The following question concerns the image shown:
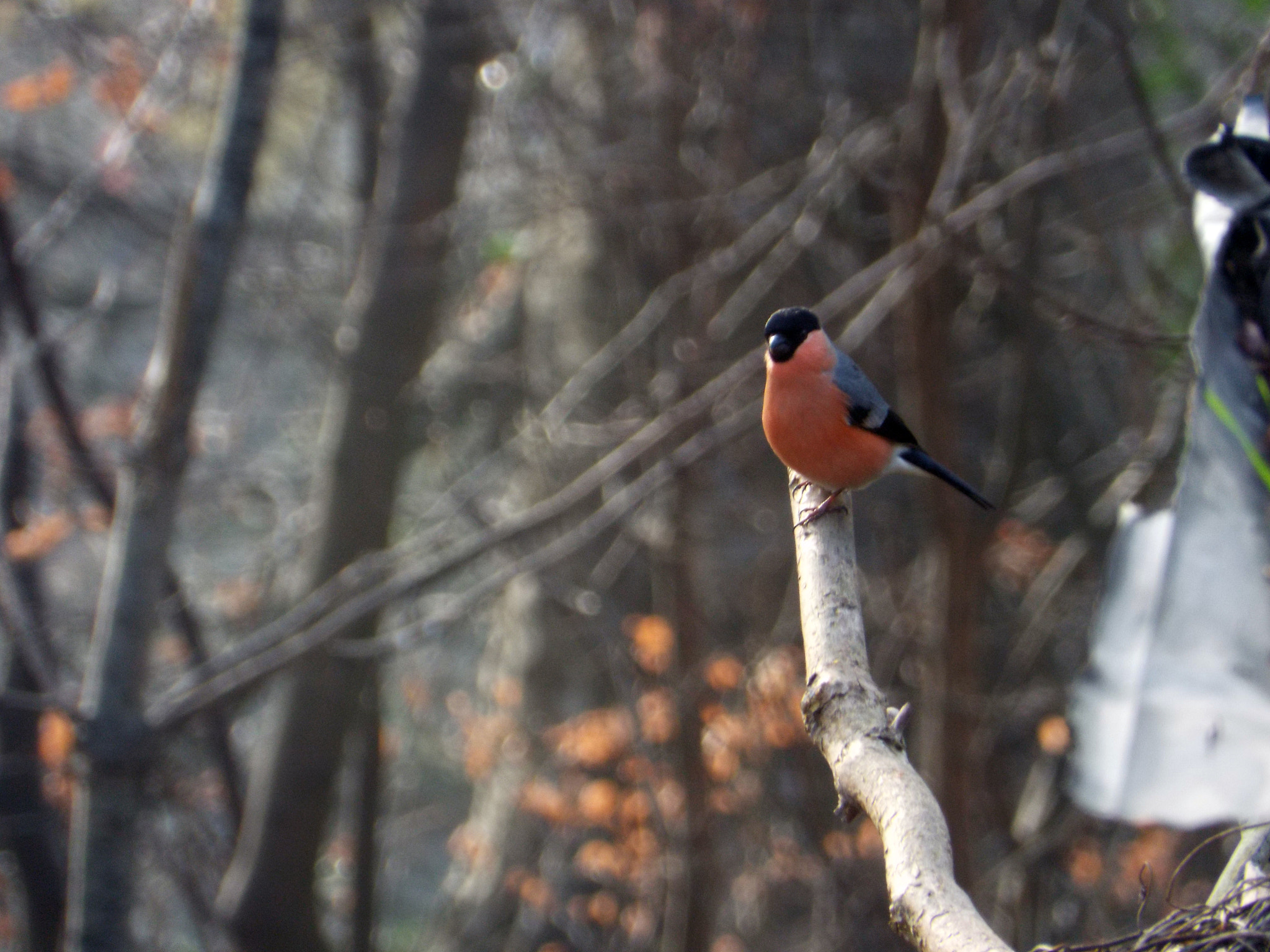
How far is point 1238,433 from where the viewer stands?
2457 mm

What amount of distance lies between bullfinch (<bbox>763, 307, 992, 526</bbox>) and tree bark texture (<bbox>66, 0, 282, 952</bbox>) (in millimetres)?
1742

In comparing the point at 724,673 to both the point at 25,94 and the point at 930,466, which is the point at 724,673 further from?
the point at 25,94

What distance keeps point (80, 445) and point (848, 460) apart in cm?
313

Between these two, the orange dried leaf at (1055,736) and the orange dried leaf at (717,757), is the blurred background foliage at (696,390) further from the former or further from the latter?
the orange dried leaf at (1055,736)

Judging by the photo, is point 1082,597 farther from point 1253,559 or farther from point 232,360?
point 232,360

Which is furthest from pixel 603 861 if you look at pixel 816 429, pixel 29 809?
pixel 816 429

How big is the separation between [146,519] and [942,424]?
9.03 ft

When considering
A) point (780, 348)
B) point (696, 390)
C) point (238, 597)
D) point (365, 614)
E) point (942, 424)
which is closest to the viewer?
point (780, 348)

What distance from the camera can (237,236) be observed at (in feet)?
11.5

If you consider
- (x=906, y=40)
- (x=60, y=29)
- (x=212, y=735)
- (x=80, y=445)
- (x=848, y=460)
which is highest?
(x=60, y=29)

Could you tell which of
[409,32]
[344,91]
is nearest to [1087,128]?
[409,32]

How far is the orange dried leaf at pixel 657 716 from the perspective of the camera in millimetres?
4891

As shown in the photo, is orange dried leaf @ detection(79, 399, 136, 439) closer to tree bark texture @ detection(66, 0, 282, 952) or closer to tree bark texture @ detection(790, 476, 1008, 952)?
tree bark texture @ detection(66, 0, 282, 952)

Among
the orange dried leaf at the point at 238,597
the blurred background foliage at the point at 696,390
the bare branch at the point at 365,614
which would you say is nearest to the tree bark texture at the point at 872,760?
the bare branch at the point at 365,614
